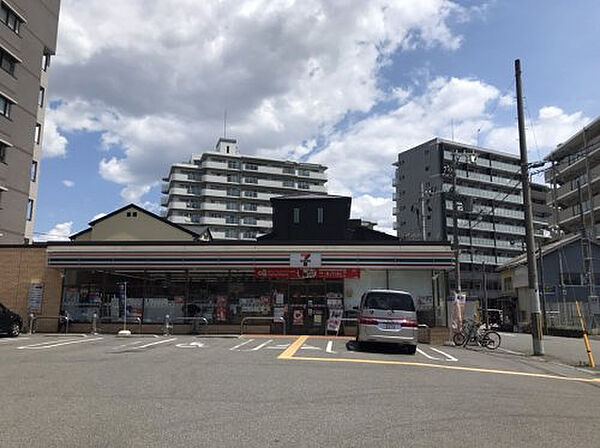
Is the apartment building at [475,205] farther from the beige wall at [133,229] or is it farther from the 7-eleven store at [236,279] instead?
the 7-eleven store at [236,279]

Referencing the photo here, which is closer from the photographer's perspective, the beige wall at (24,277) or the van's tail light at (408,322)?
the van's tail light at (408,322)

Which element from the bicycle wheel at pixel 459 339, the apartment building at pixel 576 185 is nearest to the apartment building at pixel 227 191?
the apartment building at pixel 576 185

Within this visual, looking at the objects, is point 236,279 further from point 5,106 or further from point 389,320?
point 5,106

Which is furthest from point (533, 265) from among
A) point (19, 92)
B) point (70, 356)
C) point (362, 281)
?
point (19, 92)

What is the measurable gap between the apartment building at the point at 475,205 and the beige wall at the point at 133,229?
51.2 m

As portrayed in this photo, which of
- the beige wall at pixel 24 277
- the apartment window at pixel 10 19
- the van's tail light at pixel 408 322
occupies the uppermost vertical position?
the apartment window at pixel 10 19

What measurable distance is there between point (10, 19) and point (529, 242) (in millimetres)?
37700

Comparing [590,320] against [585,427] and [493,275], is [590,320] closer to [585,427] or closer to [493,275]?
[585,427]

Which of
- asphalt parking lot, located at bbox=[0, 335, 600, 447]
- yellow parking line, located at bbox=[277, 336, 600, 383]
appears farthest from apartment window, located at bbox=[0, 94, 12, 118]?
yellow parking line, located at bbox=[277, 336, 600, 383]

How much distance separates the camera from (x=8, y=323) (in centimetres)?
2180

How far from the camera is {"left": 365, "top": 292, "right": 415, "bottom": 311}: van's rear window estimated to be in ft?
54.7

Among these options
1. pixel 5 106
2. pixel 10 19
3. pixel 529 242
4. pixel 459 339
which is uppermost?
pixel 10 19

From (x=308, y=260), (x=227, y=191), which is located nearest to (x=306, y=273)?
(x=308, y=260)

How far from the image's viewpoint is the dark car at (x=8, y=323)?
21.6 metres
